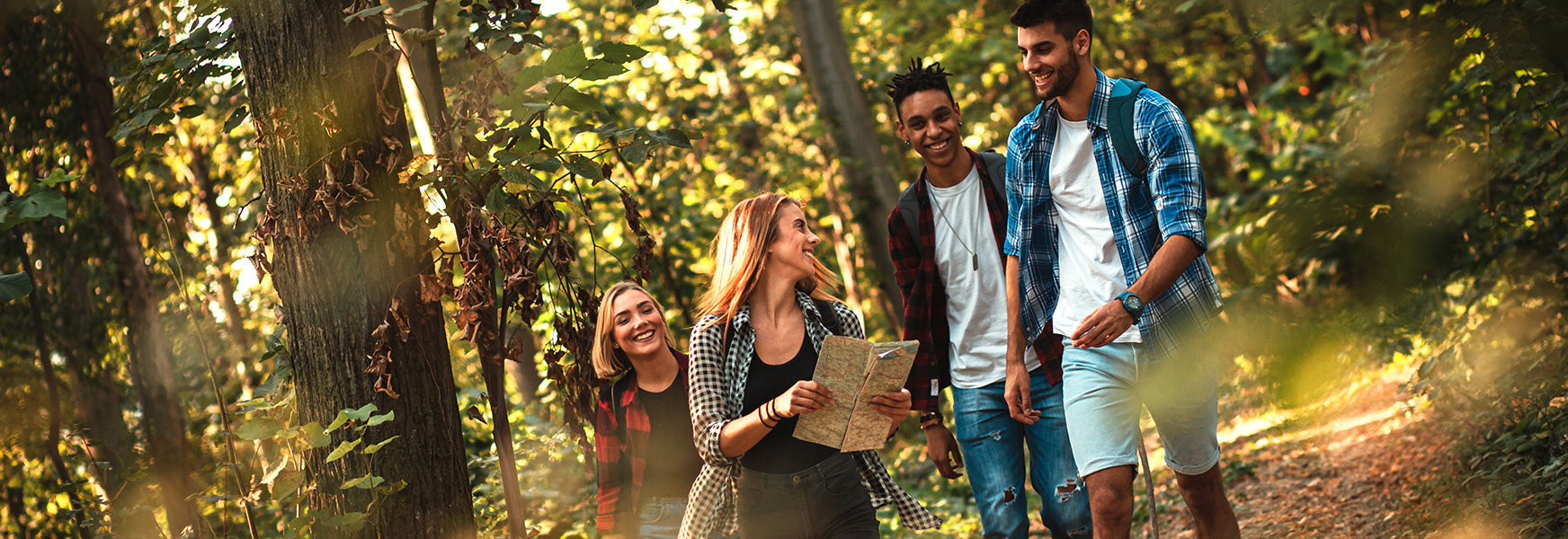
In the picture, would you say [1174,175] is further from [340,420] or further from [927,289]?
[340,420]

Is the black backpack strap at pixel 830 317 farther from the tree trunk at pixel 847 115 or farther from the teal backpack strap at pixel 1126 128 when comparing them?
the tree trunk at pixel 847 115

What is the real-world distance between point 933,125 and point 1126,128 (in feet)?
2.83

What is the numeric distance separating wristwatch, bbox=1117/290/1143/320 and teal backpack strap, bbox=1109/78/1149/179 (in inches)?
18.3

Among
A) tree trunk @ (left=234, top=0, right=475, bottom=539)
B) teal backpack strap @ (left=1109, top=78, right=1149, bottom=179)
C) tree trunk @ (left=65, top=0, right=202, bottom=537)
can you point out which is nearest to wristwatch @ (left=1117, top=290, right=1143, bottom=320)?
teal backpack strap @ (left=1109, top=78, right=1149, bottom=179)

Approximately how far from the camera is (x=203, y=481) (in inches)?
282

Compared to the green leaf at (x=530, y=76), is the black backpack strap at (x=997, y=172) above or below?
below

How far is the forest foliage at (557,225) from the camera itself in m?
3.28

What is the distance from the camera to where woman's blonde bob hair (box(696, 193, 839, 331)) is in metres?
3.29

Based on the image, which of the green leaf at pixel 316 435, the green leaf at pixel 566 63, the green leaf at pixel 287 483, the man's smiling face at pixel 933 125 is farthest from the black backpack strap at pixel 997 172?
the green leaf at pixel 287 483

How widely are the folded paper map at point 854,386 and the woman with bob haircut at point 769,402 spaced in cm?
5

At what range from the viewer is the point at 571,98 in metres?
3.14

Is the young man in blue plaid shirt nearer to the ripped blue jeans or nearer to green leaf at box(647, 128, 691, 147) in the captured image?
the ripped blue jeans

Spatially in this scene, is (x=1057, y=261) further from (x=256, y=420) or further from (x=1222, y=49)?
(x=1222, y=49)

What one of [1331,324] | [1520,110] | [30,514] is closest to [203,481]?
[30,514]
